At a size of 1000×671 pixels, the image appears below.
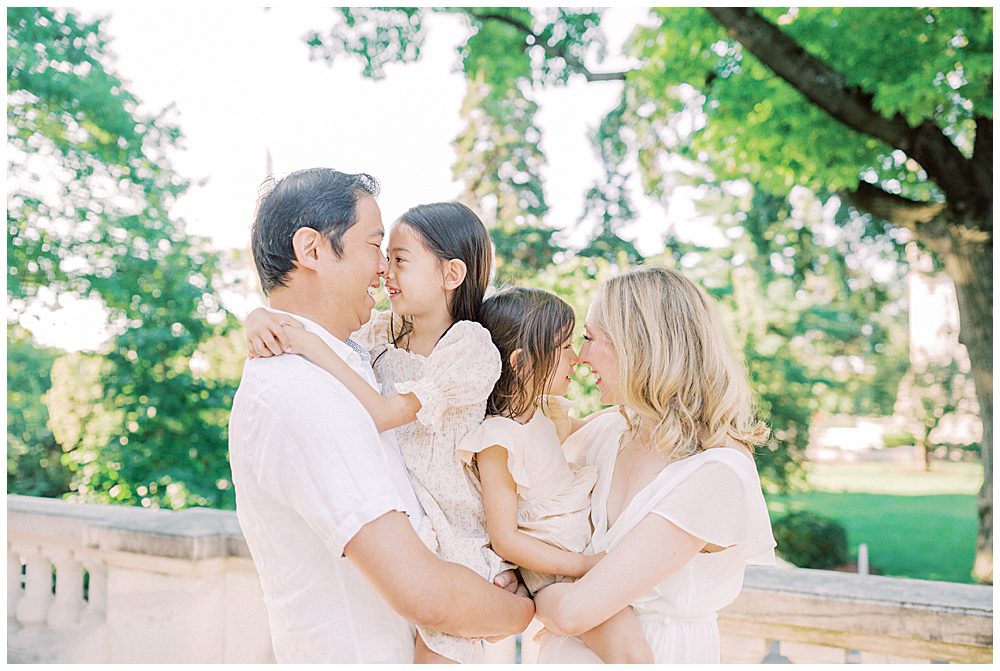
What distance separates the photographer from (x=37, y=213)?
7.42 meters

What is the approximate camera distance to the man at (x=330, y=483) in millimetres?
1497

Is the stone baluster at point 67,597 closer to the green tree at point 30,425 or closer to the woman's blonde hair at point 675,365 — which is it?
the woman's blonde hair at point 675,365

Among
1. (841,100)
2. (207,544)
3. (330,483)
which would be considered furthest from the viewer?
(841,100)

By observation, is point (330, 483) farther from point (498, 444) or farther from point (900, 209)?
point (900, 209)

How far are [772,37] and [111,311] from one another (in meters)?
5.75

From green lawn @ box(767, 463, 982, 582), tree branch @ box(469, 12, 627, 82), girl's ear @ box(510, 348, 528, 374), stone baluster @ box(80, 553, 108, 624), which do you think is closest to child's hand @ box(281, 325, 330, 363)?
girl's ear @ box(510, 348, 528, 374)

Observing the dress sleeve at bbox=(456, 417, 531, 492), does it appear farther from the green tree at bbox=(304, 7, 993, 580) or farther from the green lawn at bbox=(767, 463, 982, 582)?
the green lawn at bbox=(767, 463, 982, 582)

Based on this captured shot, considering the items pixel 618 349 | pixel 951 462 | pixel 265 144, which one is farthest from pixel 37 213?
pixel 951 462

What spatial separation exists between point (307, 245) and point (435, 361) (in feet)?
1.21

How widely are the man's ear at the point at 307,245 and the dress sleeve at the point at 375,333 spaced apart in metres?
0.39

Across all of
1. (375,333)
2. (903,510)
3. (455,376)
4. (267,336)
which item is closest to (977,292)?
(375,333)

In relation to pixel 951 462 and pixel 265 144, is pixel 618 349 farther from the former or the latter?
pixel 951 462

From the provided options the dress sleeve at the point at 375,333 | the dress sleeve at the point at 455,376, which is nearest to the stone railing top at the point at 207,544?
the dress sleeve at the point at 455,376

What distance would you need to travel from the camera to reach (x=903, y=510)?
13359 mm
